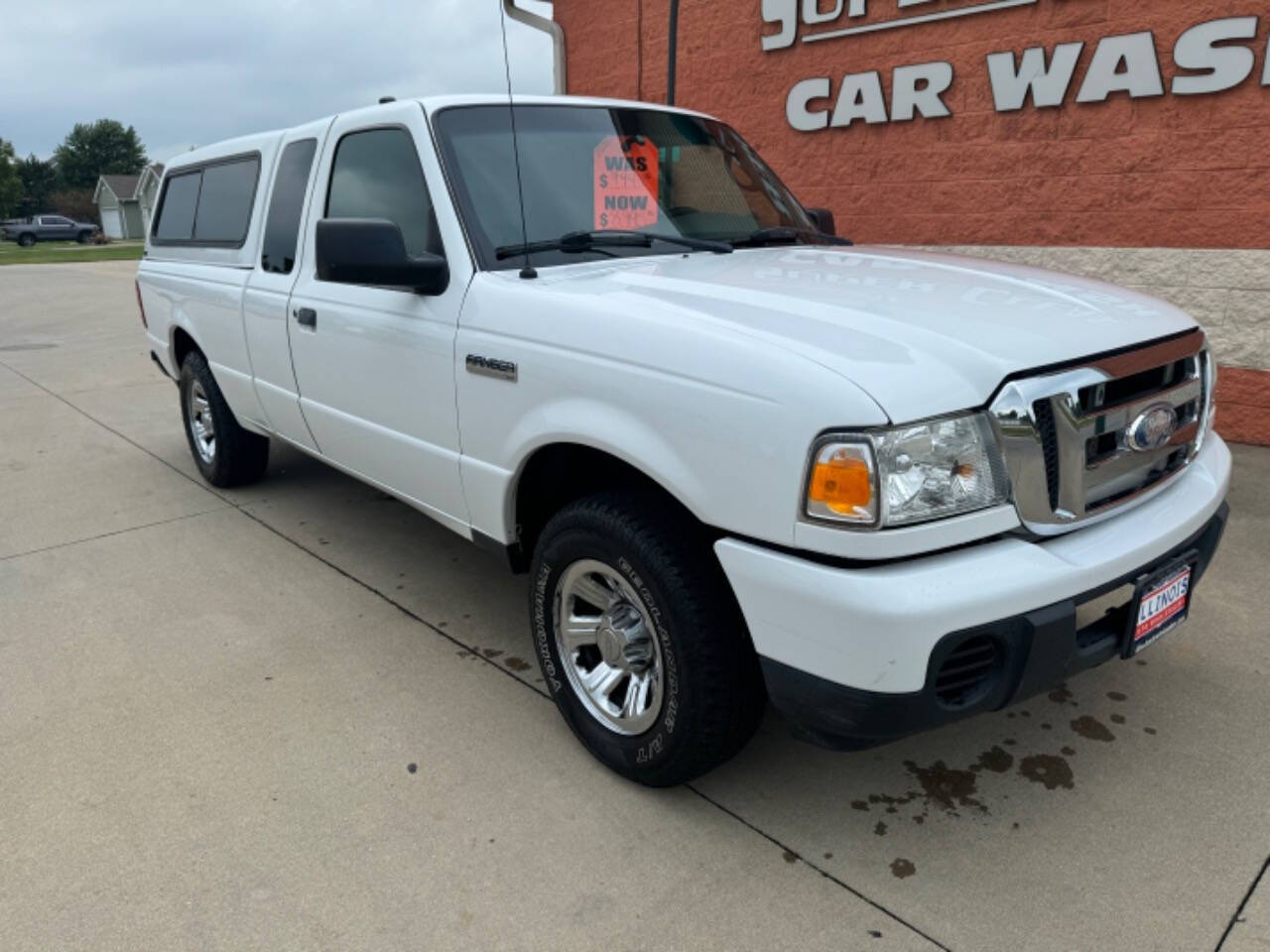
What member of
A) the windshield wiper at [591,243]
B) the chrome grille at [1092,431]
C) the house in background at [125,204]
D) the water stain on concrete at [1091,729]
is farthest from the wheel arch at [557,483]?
the house in background at [125,204]

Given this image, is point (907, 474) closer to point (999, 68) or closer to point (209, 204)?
point (209, 204)

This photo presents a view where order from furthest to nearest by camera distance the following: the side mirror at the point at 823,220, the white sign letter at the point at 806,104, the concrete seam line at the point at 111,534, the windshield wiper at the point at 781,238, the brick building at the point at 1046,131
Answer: the white sign letter at the point at 806,104 → the brick building at the point at 1046,131 → the concrete seam line at the point at 111,534 → the side mirror at the point at 823,220 → the windshield wiper at the point at 781,238

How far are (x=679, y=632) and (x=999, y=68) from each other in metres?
5.40

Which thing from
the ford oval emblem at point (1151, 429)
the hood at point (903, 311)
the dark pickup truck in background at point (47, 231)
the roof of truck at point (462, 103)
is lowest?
the dark pickup truck in background at point (47, 231)

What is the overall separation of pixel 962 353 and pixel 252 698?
8.10 feet

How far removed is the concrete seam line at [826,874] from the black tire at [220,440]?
3610 mm

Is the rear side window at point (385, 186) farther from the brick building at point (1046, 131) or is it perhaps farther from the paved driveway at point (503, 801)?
the brick building at point (1046, 131)

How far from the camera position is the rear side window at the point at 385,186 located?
3.14 m

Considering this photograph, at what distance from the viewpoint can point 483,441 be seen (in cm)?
285

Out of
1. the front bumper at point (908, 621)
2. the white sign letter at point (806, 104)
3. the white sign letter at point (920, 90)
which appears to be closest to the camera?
the front bumper at point (908, 621)

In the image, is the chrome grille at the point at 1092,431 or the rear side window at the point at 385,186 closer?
the chrome grille at the point at 1092,431

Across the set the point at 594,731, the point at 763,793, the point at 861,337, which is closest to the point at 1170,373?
the point at 861,337

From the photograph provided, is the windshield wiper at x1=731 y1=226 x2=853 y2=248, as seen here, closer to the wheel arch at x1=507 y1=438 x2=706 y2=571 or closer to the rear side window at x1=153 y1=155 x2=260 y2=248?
the wheel arch at x1=507 y1=438 x2=706 y2=571

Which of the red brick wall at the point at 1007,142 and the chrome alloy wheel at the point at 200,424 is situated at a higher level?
the red brick wall at the point at 1007,142
